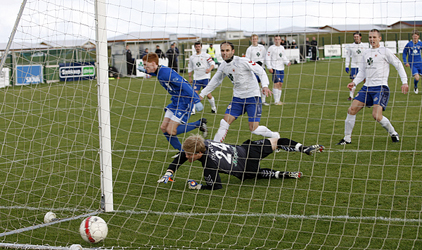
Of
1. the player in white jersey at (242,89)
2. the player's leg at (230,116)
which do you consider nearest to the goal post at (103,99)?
the player in white jersey at (242,89)

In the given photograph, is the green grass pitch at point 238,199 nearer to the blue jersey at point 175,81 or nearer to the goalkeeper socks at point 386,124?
the goalkeeper socks at point 386,124

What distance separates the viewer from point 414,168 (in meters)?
5.94

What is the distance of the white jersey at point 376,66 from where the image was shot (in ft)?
24.6

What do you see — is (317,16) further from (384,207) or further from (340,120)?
(340,120)

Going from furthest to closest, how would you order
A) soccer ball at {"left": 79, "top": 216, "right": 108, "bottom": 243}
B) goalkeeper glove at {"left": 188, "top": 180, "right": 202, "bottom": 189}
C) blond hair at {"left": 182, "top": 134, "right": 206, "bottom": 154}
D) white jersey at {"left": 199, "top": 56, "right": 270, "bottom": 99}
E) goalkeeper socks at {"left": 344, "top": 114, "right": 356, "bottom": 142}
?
goalkeeper socks at {"left": 344, "top": 114, "right": 356, "bottom": 142}
white jersey at {"left": 199, "top": 56, "right": 270, "bottom": 99}
goalkeeper glove at {"left": 188, "top": 180, "right": 202, "bottom": 189}
blond hair at {"left": 182, "top": 134, "right": 206, "bottom": 154}
soccer ball at {"left": 79, "top": 216, "right": 108, "bottom": 243}

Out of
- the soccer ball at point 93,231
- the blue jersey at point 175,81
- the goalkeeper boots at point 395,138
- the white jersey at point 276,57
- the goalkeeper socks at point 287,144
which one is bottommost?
the soccer ball at point 93,231

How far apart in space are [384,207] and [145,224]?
8.11 feet

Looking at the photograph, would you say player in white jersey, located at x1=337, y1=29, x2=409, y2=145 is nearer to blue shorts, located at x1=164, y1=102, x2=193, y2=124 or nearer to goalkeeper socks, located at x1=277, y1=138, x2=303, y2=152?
goalkeeper socks, located at x1=277, y1=138, x2=303, y2=152

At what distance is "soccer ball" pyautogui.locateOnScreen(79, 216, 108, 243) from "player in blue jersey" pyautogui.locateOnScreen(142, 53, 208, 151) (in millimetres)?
2345

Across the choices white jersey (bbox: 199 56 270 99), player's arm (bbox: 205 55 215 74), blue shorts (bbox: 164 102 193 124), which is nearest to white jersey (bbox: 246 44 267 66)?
player's arm (bbox: 205 55 215 74)

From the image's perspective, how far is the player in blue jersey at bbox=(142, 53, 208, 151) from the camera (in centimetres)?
646

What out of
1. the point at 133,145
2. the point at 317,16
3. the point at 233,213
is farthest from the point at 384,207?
the point at 133,145

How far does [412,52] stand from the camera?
13297 mm

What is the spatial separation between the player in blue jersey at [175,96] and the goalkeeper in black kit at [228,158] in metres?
0.99
